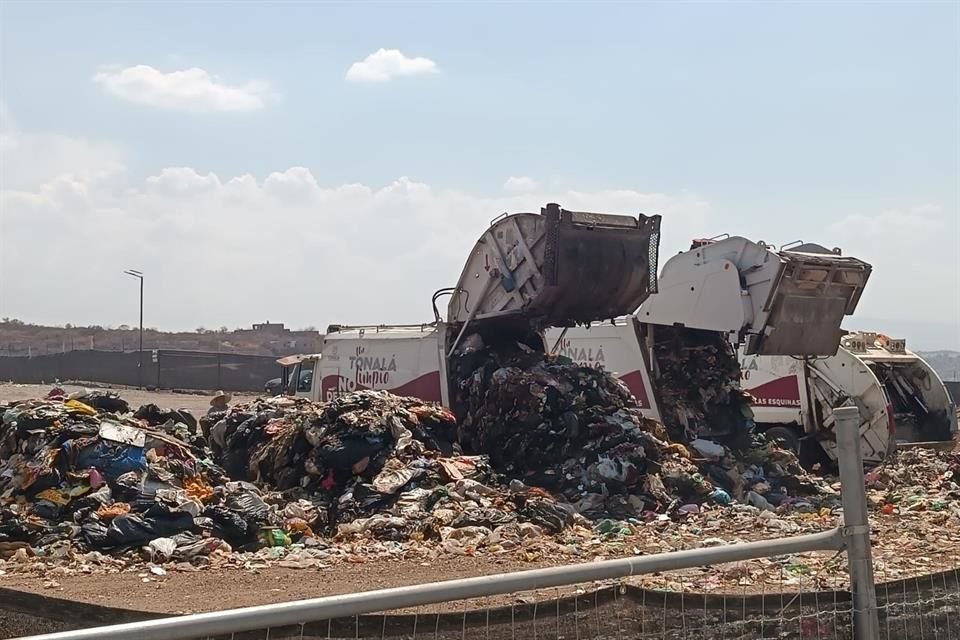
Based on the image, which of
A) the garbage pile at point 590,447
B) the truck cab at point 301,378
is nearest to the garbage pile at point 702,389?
the garbage pile at point 590,447

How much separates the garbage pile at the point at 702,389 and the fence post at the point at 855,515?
9.25 metres

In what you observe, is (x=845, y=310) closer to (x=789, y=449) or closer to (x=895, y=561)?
(x=789, y=449)

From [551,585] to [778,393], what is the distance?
12.2 m

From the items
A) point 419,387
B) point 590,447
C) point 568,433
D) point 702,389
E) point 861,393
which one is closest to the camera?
point 590,447

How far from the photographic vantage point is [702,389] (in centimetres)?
1326

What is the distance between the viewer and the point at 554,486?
34.2 feet

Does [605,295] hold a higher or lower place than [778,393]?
higher

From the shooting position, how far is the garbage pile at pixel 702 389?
510 inches

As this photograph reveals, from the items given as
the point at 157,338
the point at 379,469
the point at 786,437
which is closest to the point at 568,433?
the point at 379,469

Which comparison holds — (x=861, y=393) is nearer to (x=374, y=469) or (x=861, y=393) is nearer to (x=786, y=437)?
(x=786, y=437)

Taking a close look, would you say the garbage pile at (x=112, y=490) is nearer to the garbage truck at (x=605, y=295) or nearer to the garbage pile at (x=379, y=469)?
the garbage pile at (x=379, y=469)

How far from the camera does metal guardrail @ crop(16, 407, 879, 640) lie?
7.88ft

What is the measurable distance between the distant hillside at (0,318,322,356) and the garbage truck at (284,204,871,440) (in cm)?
5477

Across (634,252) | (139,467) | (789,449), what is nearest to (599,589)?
(139,467)
